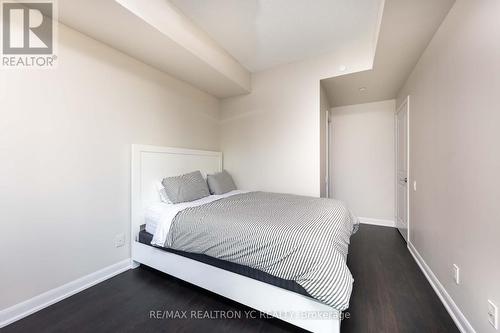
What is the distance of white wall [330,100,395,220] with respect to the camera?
3664mm

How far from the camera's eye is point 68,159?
1.77 m

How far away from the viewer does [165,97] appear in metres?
2.68

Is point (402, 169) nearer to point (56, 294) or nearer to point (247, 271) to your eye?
point (247, 271)

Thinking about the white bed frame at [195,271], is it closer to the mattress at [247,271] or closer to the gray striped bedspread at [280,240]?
the mattress at [247,271]

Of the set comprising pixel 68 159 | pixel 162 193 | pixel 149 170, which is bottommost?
pixel 162 193

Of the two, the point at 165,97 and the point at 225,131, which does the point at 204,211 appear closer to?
the point at 165,97

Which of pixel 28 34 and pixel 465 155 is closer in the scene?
pixel 465 155

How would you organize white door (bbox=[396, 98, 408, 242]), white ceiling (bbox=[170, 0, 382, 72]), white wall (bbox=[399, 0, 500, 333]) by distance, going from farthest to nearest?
white door (bbox=[396, 98, 408, 242]), white ceiling (bbox=[170, 0, 382, 72]), white wall (bbox=[399, 0, 500, 333])

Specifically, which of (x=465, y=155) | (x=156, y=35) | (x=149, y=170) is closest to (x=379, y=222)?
(x=465, y=155)

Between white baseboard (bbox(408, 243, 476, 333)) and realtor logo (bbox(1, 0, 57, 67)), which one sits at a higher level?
realtor logo (bbox(1, 0, 57, 67))

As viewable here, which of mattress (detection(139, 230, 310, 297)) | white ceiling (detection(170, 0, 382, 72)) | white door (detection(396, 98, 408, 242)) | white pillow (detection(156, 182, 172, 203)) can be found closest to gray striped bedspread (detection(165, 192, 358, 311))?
mattress (detection(139, 230, 310, 297))

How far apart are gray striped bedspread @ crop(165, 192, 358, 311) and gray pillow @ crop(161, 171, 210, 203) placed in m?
0.42

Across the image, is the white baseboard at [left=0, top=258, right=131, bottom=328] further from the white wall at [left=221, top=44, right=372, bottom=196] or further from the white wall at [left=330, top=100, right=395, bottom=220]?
the white wall at [left=330, top=100, right=395, bottom=220]

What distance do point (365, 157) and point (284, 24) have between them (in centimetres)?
275
